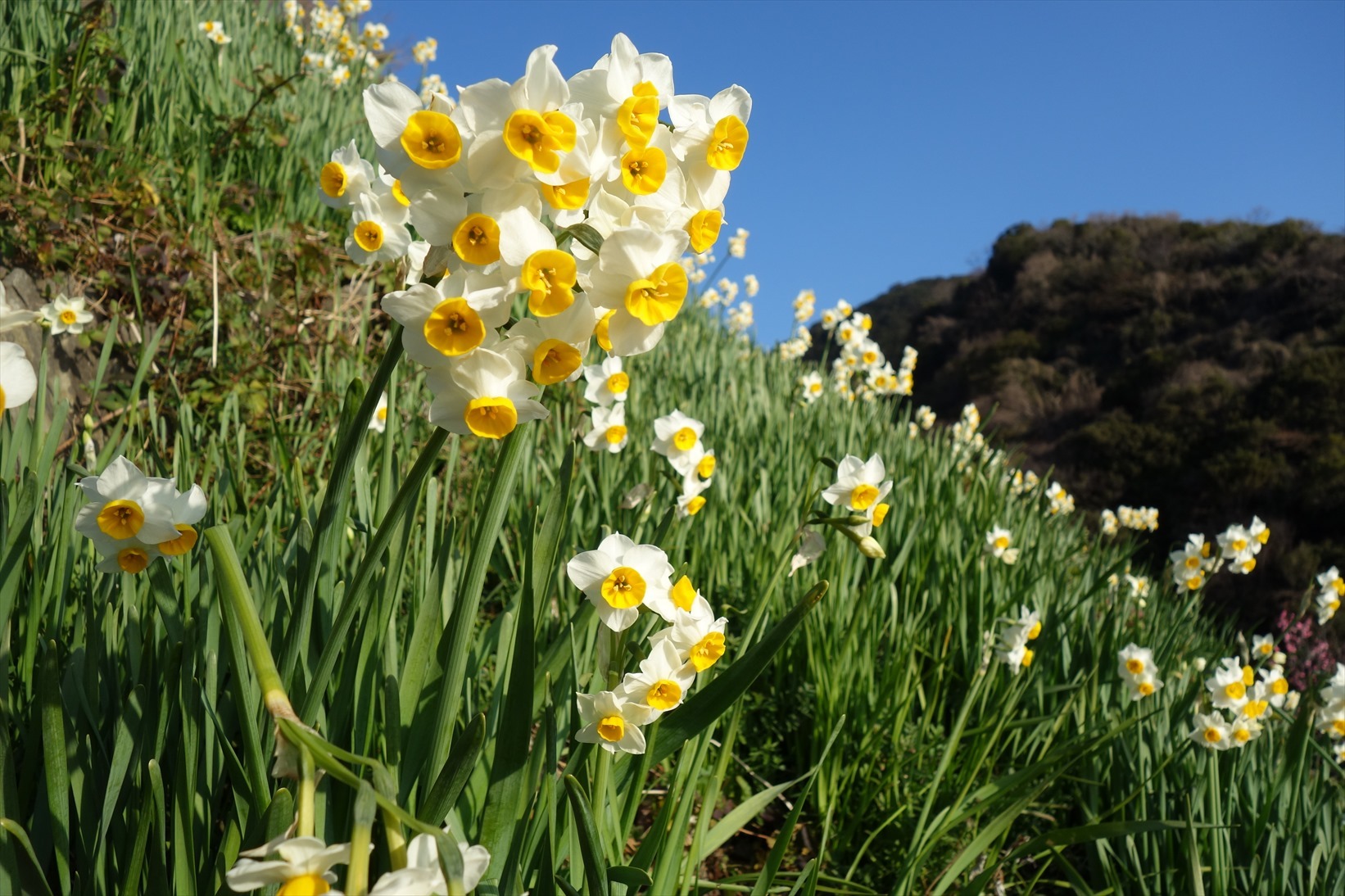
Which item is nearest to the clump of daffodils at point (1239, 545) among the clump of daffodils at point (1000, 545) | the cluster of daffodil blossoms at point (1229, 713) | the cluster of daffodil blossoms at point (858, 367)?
the clump of daffodils at point (1000, 545)

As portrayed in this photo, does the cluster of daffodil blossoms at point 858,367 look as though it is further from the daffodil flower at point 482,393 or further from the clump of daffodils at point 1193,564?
the daffodil flower at point 482,393

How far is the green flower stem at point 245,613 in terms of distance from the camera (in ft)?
2.38

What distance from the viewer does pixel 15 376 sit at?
844mm

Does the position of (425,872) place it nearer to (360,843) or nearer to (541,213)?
(360,843)

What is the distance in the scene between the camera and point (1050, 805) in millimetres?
2379

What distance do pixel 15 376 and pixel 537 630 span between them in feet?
2.19

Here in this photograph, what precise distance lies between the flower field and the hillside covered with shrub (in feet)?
25.9

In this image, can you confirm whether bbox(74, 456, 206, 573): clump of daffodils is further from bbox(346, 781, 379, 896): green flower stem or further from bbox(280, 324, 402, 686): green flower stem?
bbox(346, 781, 379, 896): green flower stem

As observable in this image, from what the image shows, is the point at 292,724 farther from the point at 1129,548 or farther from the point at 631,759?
the point at 1129,548

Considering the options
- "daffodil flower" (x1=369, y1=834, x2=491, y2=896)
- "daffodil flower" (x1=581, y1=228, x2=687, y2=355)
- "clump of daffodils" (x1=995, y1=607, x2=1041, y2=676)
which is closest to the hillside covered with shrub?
"clump of daffodils" (x1=995, y1=607, x2=1041, y2=676)

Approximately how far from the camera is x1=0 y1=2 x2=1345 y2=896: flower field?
2.55ft

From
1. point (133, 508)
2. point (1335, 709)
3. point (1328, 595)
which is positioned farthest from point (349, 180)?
point (1328, 595)

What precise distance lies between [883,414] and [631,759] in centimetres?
498

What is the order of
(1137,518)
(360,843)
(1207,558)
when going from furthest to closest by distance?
(1137,518)
(1207,558)
(360,843)
